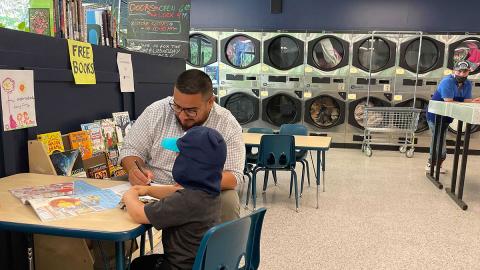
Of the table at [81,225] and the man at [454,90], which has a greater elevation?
the man at [454,90]

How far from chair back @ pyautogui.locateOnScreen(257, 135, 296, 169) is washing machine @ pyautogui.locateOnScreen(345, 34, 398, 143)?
363 cm

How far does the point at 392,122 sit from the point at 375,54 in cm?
126

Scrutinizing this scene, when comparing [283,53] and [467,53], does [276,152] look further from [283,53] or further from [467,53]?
[467,53]

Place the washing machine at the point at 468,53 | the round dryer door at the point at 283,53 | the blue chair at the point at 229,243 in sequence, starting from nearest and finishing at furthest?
the blue chair at the point at 229,243, the washing machine at the point at 468,53, the round dryer door at the point at 283,53

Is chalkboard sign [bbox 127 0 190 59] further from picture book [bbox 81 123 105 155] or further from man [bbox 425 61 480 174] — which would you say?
man [bbox 425 61 480 174]

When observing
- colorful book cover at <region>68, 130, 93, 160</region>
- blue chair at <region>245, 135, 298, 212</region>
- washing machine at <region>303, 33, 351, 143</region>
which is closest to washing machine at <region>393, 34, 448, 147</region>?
washing machine at <region>303, 33, 351, 143</region>

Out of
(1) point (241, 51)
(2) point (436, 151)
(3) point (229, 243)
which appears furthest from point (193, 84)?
(1) point (241, 51)

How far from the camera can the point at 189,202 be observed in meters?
1.30

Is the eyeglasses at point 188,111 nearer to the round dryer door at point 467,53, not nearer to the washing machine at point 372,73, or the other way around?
the washing machine at point 372,73

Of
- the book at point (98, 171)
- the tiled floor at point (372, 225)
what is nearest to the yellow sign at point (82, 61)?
the book at point (98, 171)

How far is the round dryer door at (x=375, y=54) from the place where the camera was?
22.3 feet

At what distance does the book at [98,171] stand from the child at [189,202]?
106cm

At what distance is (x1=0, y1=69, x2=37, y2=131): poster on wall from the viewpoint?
70.8 inches

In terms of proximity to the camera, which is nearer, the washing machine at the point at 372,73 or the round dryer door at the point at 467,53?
the round dryer door at the point at 467,53
